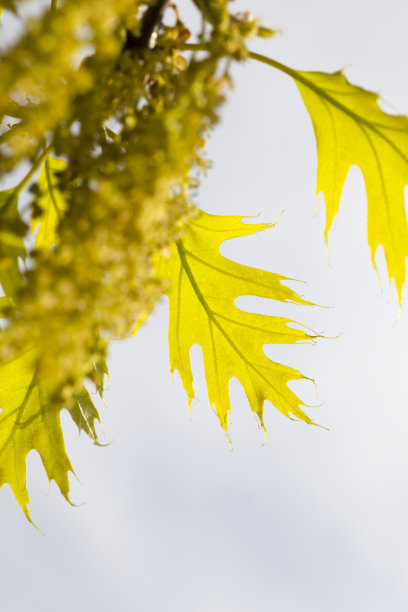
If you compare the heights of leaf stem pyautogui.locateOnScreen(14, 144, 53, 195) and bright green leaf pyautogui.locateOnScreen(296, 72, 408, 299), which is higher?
leaf stem pyautogui.locateOnScreen(14, 144, 53, 195)

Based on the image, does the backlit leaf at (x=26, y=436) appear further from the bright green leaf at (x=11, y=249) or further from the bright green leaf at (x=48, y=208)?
the bright green leaf at (x=11, y=249)

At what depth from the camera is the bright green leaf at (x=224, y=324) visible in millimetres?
2023

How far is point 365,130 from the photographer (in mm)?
1538

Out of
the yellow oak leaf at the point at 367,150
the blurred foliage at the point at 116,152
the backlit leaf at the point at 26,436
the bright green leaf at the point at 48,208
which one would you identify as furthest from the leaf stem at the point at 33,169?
the backlit leaf at the point at 26,436

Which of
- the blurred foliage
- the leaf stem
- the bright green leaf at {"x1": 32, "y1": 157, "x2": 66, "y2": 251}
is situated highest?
the bright green leaf at {"x1": 32, "y1": 157, "x2": 66, "y2": 251}

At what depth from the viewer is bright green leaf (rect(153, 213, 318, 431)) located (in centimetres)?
202

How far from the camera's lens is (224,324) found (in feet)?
6.81

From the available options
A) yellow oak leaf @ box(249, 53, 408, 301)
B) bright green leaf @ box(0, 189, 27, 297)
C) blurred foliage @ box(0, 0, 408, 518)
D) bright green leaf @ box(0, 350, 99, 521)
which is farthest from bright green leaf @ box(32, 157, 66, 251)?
yellow oak leaf @ box(249, 53, 408, 301)

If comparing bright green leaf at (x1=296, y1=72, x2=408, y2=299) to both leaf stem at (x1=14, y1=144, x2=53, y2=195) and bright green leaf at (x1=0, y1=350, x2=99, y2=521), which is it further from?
bright green leaf at (x1=0, y1=350, x2=99, y2=521)

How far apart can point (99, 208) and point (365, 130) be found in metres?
0.89

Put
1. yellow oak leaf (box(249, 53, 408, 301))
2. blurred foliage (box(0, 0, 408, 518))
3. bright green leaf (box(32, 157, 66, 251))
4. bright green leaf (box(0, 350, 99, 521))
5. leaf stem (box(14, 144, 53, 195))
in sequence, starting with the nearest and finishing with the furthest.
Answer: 1. blurred foliage (box(0, 0, 408, 518))
2. leaf stem (box(14, 144, 53, 195))
3. yellow oak leaf (box(249, 53, 408, 301))
4. bright green leaf (box(32, 157, 66, 251))
5. bright green leaf (box(0, 350, 99, 521))

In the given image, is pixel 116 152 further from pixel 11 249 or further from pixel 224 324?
pixel 224 324

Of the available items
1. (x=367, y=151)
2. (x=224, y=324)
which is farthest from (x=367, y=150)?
(x=224, y=324)

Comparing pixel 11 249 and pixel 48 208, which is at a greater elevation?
pixel 48 208
